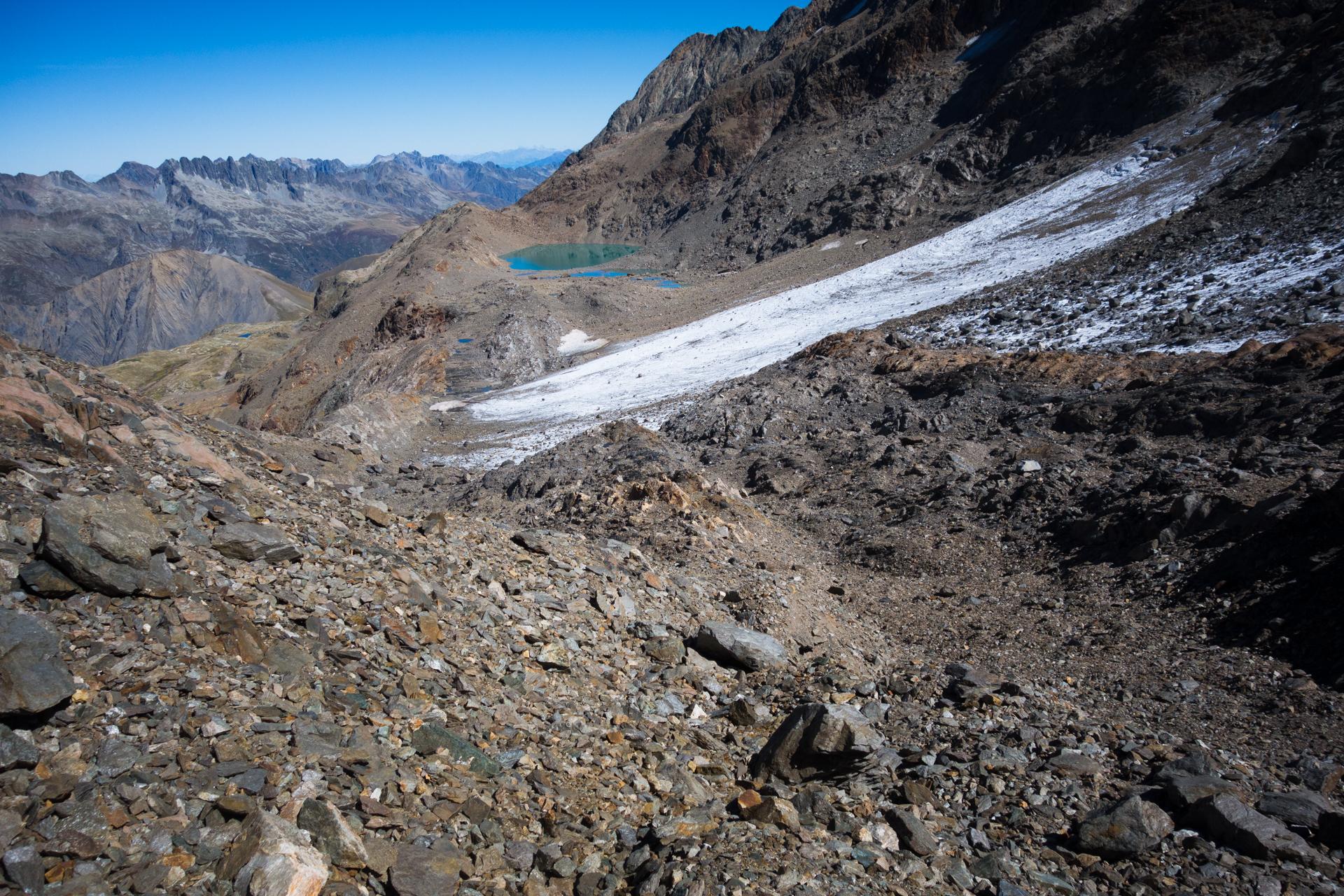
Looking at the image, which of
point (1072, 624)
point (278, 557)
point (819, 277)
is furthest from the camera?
point (819, 277)

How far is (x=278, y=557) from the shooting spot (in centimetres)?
611

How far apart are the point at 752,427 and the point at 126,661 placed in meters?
14.9

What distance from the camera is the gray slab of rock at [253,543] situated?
19.4ft

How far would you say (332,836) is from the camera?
3.68m

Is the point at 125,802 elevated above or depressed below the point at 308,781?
above

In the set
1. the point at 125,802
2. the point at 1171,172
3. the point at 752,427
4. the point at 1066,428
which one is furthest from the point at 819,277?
the point at 125,802

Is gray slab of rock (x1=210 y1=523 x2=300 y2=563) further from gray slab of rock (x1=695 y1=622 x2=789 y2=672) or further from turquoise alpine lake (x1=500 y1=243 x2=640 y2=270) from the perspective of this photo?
turquoise alpine lake (x1=500 y1=243 x2=640 y2=270)

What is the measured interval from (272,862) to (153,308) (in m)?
206

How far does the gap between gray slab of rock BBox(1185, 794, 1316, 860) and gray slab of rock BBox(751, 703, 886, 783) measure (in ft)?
6.90

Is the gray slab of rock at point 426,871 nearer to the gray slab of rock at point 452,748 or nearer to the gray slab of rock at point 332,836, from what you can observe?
the gray slab of rock at point 332,836

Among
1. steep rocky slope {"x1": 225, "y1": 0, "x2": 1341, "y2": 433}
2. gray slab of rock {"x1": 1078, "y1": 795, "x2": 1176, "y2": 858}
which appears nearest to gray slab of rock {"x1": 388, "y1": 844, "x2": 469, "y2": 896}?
gray slab of rock {"x1": 1078, "y1": 795, "x2": 1176, "y2": 858}

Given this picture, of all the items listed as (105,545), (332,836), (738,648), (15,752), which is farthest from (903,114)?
(15,752)

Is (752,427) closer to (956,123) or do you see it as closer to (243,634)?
(243,634)

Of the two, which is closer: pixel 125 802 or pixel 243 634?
pixel 125 802
